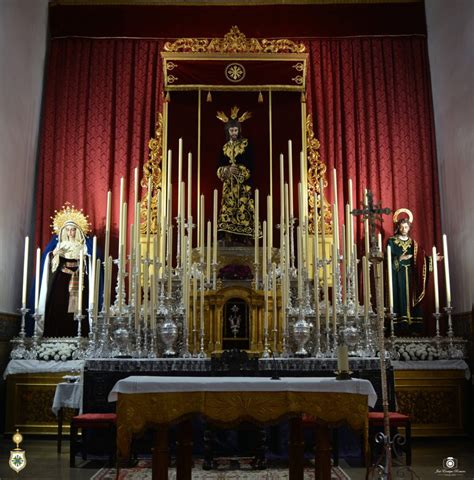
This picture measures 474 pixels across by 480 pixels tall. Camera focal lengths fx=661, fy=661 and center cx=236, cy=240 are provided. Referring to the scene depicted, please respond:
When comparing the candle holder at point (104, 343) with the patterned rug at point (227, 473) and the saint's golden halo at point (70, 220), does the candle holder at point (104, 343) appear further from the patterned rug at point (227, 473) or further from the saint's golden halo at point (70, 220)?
the saint's golden halo at point (70, 220)

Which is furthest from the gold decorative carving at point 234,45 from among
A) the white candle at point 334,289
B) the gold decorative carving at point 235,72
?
the white candle at point 334,289

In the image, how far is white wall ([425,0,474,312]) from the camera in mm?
8422

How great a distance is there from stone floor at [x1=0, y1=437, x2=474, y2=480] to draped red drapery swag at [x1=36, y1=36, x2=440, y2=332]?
2870mm

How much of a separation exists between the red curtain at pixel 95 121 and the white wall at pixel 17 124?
19 cm

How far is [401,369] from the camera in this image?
26.5ft

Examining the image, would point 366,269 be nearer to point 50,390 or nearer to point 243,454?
point 243,454

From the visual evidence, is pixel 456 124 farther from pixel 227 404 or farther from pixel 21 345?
pixel 21 345

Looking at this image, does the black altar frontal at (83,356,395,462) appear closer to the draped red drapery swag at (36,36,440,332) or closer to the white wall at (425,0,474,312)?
the white wall at (425,0,474,312)

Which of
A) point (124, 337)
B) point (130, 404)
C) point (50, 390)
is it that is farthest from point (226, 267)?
point (130, 404)

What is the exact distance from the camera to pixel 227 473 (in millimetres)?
5426

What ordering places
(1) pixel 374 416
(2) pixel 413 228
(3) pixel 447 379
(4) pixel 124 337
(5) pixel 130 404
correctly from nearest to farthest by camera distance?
(5) pixel 130 404
(1) pixel 374 416
(4) pixel 124 337
(3) pixel 447 379
(2) pixel 413 228

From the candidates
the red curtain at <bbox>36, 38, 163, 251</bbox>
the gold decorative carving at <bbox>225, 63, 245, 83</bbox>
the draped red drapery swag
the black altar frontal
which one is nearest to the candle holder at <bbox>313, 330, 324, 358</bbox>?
the black altar frontal

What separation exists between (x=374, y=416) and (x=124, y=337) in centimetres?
246

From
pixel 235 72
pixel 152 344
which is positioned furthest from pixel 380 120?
pixel 152 344
